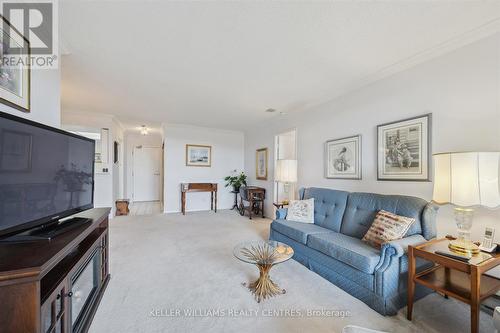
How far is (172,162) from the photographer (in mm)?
5684

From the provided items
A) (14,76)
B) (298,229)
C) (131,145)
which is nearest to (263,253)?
(298,229)

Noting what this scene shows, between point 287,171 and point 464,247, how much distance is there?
2461mm

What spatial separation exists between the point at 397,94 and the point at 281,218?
216cm

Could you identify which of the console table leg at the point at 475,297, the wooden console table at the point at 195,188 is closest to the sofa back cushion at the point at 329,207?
the console table leg at the point at 475,297

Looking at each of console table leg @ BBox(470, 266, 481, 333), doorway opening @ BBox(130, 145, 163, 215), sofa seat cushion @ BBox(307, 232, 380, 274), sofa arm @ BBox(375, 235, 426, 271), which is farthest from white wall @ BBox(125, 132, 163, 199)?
console table leg @ BBox(470, 266, 481, 333)

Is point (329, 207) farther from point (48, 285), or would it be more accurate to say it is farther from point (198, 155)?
point (198, 155)

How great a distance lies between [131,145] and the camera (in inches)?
294

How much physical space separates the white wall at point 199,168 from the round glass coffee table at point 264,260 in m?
4.04

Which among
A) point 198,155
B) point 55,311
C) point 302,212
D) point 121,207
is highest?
point 198,155

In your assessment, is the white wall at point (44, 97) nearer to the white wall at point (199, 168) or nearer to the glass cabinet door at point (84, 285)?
the glass cabinet door at point (84, 285)

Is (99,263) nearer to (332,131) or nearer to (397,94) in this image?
(332,131)

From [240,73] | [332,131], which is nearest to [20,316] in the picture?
[240,73]

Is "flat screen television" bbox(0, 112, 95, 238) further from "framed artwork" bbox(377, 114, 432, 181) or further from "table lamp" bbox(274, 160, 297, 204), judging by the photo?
"framed artwork" bbox(377, 114, 432, 181)

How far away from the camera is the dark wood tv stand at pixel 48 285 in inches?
34.8
